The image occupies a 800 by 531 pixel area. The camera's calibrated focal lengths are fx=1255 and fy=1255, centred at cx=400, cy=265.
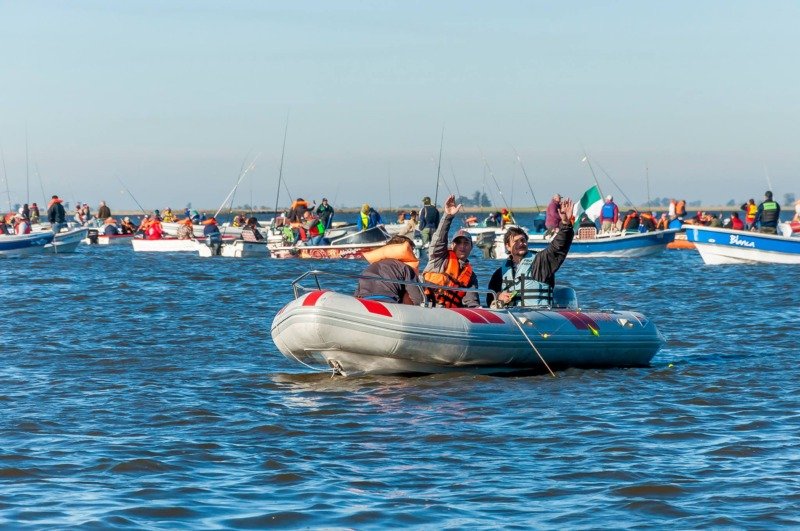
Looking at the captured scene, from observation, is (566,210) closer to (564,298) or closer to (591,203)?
(564,298)

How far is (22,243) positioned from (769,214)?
2100 cm

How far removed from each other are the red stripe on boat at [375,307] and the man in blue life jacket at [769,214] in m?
21.4

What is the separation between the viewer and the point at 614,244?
116ft

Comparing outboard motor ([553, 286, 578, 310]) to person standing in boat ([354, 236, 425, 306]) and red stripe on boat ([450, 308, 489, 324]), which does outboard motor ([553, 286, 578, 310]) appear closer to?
red stripe on boat ([450, 308, 489, 324])

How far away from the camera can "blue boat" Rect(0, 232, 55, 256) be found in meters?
36.4

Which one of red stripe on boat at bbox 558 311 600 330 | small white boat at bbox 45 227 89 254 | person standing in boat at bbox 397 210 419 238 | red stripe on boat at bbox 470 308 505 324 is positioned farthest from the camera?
small white boat at bbox 45 227 89 254

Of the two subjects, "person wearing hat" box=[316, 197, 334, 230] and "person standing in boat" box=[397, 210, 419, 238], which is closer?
"person standing in boat" box=[397, 210, 419, 238]

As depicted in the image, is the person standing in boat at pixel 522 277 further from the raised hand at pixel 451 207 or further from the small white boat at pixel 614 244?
the small white boat at pixel 614 244

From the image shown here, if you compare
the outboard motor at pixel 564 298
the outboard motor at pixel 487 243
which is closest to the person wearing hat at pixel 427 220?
the outboard motor at pixel 487 243

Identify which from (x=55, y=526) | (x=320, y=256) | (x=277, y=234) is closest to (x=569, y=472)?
(x=55, y=526)

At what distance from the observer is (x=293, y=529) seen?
6.74 m

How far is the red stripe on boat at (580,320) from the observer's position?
12.9 metres

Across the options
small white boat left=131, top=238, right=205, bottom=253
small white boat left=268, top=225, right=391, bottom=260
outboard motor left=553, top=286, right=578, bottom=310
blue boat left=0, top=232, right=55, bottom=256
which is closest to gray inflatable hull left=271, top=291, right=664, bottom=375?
outboard motor left=553, top=286, right=578, bottom=310

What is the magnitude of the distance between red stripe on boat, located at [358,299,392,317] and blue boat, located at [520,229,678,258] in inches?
937
